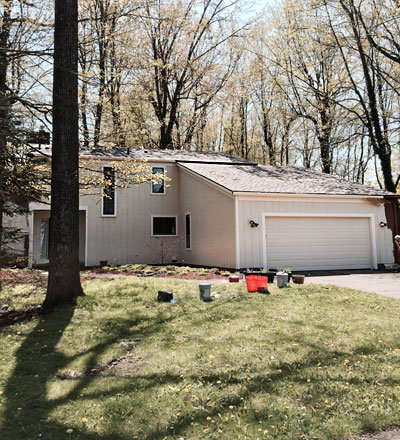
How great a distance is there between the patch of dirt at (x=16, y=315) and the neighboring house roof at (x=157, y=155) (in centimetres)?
1046

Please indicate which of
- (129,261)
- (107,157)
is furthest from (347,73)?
(129,261)

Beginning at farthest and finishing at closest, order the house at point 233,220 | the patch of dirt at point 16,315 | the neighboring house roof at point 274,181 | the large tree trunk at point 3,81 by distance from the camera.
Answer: the neighboring house roof at point 274,181 → the house at point 233,220 → the large tree trunk at point 3,81 → the patch of dirt at point 16,315

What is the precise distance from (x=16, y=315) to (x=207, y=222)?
30.0 feet

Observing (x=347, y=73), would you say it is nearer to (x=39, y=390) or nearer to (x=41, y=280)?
(x=41, y=280)

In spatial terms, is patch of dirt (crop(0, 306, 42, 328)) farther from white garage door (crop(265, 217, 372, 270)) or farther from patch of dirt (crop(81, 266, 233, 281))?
white garage door (crop(265, 217, 372, 270))

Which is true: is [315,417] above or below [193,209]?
below

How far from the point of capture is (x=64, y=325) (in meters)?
5.66

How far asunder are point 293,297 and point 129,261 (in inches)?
423

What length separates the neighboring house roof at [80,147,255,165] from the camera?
16781mm

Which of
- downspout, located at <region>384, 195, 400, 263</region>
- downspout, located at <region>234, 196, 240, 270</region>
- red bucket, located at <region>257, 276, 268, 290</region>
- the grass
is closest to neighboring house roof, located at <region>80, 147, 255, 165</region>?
downspout, located at <region>234, 196, 240, 270</region>

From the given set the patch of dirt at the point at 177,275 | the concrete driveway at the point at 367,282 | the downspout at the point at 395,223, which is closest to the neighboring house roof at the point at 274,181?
the downspout at the point at 395,223

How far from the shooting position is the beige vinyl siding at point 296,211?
1246cm

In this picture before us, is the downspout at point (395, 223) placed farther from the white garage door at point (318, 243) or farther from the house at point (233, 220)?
the white garage door at point (318, 243)

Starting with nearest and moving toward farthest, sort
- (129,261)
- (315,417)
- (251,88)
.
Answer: (315,417) → (129,261) → (251,88)
